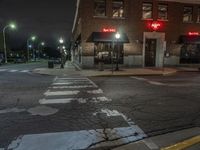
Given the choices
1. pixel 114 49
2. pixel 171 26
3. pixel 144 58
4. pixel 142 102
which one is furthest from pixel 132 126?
pixel 171 26

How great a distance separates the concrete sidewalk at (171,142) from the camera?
4605mm

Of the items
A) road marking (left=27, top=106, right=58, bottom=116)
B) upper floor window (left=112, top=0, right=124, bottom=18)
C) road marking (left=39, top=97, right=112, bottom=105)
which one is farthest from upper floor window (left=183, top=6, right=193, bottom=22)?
road marking (left=27, top=106, right=58, bottom=116)

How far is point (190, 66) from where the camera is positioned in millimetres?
27391

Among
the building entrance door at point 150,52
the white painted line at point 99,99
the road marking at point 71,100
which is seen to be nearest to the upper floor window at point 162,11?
the building entrance door at point 150,52

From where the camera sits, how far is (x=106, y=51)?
2438cm

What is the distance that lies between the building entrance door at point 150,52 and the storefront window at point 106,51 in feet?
10.6

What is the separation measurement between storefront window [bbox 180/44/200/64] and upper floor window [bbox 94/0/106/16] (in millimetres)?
10494

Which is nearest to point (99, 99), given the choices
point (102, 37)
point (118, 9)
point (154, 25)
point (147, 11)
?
point (102, 37)

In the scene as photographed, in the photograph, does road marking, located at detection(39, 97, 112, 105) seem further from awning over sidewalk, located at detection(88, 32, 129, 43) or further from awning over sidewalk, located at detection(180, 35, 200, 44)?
awning over sidewalk, located at detection(180, 35, 200, 44)

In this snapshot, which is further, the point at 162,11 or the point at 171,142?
the point at 162,11

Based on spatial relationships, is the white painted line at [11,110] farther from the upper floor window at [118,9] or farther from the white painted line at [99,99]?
the upper floor window at [118,9]

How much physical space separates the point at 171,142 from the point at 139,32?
2121cm

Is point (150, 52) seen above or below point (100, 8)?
below

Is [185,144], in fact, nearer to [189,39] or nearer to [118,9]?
[118,9]
